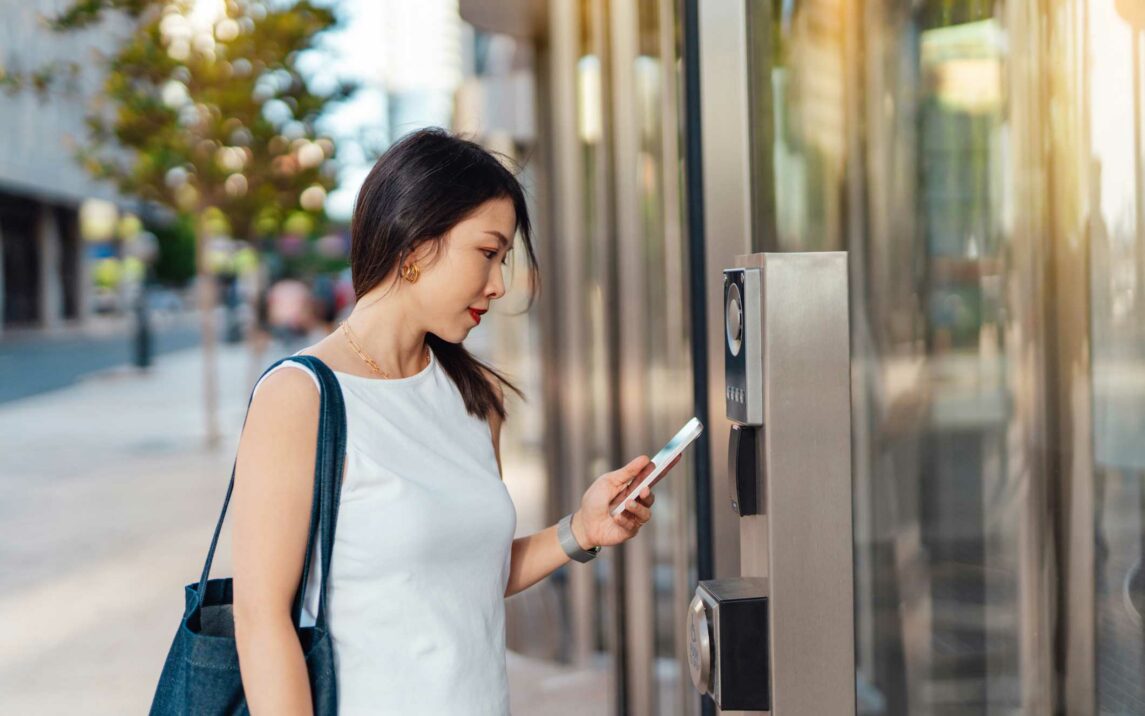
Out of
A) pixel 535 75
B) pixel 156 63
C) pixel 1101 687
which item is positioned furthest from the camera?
pixel 156 63

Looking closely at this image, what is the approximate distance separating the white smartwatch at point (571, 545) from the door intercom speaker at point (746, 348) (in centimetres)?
71

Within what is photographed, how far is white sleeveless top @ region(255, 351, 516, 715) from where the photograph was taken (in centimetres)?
192

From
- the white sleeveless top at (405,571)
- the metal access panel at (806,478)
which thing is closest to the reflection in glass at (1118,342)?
the metal access panel at (806,478)

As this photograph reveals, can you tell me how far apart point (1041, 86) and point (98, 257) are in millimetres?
80590

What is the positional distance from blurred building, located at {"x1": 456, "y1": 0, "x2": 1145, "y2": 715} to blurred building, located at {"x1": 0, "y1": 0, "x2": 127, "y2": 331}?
2850cm

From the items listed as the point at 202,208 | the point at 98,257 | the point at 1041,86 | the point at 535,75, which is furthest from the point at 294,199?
the point at 98,257

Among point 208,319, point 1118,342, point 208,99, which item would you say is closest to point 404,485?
point 1118,342

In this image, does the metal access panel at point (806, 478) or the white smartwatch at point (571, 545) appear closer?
the metal access panel at point (806, 478)

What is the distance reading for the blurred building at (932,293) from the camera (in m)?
2.58

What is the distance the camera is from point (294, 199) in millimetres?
17625

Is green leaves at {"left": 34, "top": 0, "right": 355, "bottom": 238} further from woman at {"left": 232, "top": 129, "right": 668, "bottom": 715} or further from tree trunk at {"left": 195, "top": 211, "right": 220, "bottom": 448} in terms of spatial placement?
woman at {"left": 232, "top": 129, "right": 668, "bottom": 715}

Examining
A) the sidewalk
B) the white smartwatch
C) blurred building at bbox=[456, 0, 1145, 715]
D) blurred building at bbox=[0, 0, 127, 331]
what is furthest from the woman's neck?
blurred building at bbox=[0, 0, 127, 331]

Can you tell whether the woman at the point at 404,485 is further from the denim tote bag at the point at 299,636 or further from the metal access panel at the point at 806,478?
the metal access panel at the point at 806,478

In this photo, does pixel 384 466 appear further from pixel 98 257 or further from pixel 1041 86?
pixel 98 257
